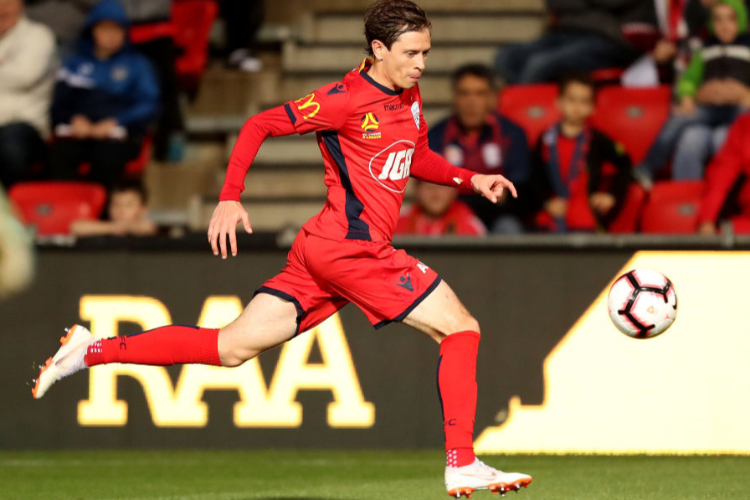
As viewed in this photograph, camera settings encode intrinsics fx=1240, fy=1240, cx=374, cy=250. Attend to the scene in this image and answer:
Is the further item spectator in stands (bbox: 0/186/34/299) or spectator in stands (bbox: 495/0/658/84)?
spectator in stands (bbox: 495/0/658/84)

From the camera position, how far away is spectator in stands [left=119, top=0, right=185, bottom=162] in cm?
1105

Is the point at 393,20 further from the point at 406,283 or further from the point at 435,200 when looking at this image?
the point at 435,200

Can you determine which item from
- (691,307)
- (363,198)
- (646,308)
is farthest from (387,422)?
(363,198)

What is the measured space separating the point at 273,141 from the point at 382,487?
5303 millimetres

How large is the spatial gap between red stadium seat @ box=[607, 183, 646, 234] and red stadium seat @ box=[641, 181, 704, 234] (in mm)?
53

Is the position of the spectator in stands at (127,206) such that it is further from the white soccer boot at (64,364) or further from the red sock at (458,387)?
the red sock at (458,387)

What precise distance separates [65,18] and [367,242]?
7219mm

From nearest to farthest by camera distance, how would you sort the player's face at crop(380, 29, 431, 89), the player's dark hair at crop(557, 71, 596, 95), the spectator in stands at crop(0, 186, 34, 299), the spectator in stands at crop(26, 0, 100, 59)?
the player's face at crop(380, 29, 431, 89), the spectator in stands at crop(0, 186, 34, 299), the player's dark hair at crop(557, 71, 596, 95), the spectator in stands at crop(26, 0, 100, 59)

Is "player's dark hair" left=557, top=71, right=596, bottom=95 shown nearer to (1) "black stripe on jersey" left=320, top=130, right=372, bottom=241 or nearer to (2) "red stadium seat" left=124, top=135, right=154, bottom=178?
(2) "red stadium seat" left=124, top=135, right=154, bottom=178

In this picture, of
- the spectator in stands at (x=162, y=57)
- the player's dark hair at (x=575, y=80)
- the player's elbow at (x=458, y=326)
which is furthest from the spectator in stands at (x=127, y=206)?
the player's elbow at (x=458, y=326)

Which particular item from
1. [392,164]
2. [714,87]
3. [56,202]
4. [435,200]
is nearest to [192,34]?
[56,202]

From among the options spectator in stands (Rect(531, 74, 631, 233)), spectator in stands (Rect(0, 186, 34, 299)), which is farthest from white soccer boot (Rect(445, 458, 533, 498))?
spectator in stands (Rect(531, 74, 631, 233))

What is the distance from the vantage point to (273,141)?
36.6 feet

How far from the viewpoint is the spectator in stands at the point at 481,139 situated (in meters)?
9.24
